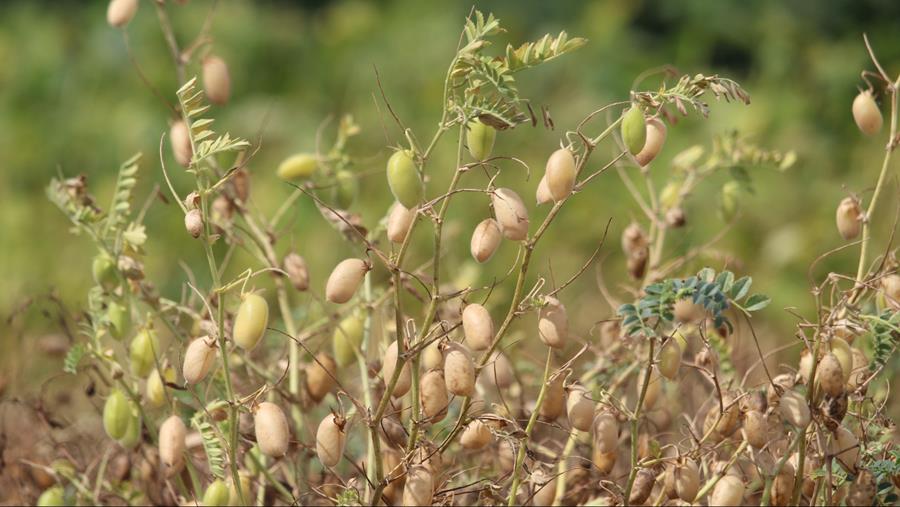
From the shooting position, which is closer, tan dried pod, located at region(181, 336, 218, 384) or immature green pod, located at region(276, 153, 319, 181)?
tan dried pod, located at region(181, 336, 218, 384)

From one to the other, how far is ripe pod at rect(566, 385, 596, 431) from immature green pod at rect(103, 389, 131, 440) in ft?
0.84

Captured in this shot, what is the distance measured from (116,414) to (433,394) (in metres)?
0.21

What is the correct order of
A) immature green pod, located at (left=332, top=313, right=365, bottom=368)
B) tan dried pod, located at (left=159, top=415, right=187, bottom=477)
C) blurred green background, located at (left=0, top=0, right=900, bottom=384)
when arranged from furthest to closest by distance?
blurred green background, located at (left=0, top=0, right=900, bottom=384) < immature green pod, located at (left=332, top=313, right=365, bottom=368) < tan dried pod, located at (left=159, top=415, right=187, bottom=477)

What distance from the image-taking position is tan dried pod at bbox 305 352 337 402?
2.37ft

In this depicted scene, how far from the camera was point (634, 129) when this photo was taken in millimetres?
516

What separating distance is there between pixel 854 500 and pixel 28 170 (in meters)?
2.20

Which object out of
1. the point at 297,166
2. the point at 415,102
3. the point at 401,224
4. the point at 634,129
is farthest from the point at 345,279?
the point at 415,102

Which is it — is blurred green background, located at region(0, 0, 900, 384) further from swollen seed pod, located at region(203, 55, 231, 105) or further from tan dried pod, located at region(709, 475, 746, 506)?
tan dried pod, located at region(709, 475, 746, 506)

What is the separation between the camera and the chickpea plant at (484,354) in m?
0.52

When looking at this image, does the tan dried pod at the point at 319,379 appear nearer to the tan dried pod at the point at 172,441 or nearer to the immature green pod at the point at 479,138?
the tan dried pod at the point at 172,441

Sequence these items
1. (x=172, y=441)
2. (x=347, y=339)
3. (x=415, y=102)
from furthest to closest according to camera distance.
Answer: (x=415, y=102) < (x=347, y=339) < (x=172, y=441)

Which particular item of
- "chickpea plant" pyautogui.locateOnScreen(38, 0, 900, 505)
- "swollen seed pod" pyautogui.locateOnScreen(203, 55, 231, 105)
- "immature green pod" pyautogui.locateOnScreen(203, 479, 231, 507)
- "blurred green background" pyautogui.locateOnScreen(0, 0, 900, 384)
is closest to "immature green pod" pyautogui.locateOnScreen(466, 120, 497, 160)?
"chickpea plant" pyautogui.locateOnScreen(38, 0, 900, 505)

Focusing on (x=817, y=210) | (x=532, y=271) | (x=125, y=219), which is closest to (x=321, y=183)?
(x=125, y=219)

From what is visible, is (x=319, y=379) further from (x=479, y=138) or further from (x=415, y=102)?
(x=415, y=102)
